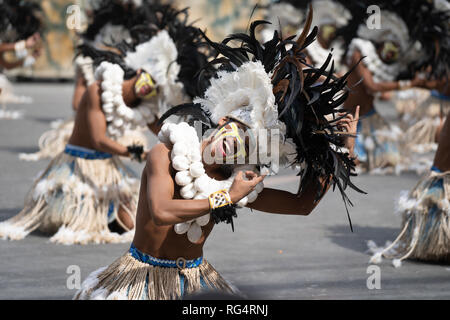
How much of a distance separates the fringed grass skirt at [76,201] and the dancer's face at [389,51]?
10.6 feet

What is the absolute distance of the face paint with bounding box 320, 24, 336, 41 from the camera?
28.5ft

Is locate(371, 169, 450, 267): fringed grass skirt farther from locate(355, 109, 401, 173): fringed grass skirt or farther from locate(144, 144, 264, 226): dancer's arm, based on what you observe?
locate(355, 109, 401, 173): fringed grass skirt

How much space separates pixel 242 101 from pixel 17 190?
414 cm

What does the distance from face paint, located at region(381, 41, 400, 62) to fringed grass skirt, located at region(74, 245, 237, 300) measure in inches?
183

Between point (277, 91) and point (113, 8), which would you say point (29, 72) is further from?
point (277, 91)

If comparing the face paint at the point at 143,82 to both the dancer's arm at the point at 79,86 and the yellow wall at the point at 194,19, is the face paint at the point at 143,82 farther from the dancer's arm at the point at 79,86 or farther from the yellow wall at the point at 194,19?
the yellow wall at the point at 194,19

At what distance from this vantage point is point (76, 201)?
5.44 metres

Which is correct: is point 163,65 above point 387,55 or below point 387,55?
below

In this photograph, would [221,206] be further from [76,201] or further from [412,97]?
[412,97]

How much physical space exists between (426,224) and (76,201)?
7.49 ft

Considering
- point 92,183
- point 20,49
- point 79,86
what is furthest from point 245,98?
point 79,86

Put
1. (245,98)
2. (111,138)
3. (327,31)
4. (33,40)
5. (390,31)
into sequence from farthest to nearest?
(327,31) < (33,40) < (390,31) < (111,138) < (245,98)
